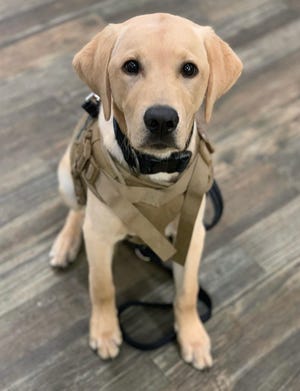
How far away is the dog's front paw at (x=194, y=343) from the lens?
5.24 ft

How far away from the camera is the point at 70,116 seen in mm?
2277

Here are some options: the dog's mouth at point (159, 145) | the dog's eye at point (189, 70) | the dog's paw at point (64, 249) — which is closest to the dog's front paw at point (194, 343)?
the dog's paw at point (64, 249)

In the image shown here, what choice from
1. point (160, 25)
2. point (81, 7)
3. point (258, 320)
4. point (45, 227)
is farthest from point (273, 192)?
point (81, 7)

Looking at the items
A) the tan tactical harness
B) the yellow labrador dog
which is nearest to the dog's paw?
the yellow labrador dog

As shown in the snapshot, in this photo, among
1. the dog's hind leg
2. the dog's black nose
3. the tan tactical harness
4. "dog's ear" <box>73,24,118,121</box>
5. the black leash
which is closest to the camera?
the dog's black nose

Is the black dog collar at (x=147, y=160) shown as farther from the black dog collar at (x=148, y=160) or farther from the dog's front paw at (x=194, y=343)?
the dog's front paw at (x=194, y=343)

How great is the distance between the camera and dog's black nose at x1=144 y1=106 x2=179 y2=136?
115 centimetres

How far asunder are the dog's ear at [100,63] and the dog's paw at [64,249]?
0.63 metres

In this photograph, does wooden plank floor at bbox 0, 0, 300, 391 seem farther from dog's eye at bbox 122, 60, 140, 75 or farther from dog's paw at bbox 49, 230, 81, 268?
dog's eye at bbox 122, 60, 140, 75

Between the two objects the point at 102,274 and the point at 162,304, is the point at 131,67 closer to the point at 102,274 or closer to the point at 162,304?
the point at 102,274

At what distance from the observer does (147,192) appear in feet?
4.55

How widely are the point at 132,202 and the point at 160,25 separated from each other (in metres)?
0.42

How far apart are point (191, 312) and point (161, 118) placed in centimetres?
69

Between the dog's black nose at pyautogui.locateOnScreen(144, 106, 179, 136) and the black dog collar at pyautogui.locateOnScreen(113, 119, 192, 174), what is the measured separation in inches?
5.3
